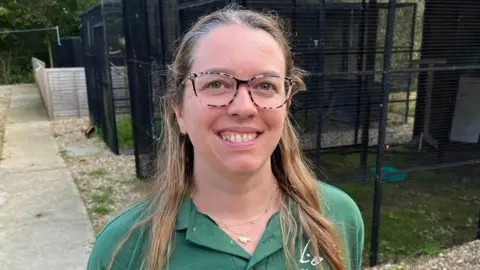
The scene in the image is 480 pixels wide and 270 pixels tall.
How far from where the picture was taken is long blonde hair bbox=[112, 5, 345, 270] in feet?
3.87

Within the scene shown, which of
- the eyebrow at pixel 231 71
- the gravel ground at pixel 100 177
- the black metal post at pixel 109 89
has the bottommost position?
the gravel ground at pixel 100 177

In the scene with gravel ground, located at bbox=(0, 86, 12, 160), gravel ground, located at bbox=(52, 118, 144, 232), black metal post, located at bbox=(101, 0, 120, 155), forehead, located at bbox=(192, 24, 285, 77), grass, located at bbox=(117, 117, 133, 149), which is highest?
forehead, located at bbox=(192, 24, 285, 77)

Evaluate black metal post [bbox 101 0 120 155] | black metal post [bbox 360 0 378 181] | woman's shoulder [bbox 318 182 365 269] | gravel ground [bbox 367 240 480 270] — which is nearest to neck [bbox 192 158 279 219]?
woman's shoulder [bbox 318 182 365 269]

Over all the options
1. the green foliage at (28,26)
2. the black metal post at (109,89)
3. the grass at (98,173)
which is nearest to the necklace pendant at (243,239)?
the grass at (98,173)

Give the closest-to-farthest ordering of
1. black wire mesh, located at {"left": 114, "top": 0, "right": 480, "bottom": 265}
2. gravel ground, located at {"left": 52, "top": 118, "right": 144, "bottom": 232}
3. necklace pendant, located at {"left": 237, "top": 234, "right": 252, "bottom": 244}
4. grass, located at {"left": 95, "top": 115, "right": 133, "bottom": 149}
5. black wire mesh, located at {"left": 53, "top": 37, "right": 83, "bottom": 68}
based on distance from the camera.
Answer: necklace pendant, located at {"left": 237, "top": 234, "right": 252, "bottom": 244} < black wire mesh, located at {"left": 114, "top": 0, "right": 480, "bottom": 265} < gravel ground, located at {"left": 52, "top": 118, "right": 144, "bottom": 232} < grass, located at {"left": 95, "top": 115, "right": 133, "bottom": 149} < black wire mesh, located at {"left": 53, "top": 37, "right": 83, "bottom": 68}

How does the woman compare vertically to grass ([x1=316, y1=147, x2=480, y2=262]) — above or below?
above

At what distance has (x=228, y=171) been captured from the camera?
117cm

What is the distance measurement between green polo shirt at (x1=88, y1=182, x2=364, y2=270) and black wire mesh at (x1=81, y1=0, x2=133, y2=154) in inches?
230

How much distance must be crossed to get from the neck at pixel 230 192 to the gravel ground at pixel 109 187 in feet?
10.0

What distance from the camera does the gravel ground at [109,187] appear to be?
402 cm

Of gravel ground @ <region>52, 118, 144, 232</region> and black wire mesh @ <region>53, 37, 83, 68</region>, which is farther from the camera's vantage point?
black wire mesh @ <region>53, 37, 83, 68</region>

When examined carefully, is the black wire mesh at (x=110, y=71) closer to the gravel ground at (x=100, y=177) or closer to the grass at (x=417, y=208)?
the gravel ground at (x=100, y=177)

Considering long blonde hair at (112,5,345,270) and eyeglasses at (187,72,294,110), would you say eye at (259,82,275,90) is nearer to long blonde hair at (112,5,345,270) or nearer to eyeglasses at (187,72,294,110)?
eyeglasses at (187,72,294,110)

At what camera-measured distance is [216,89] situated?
3.68ft
